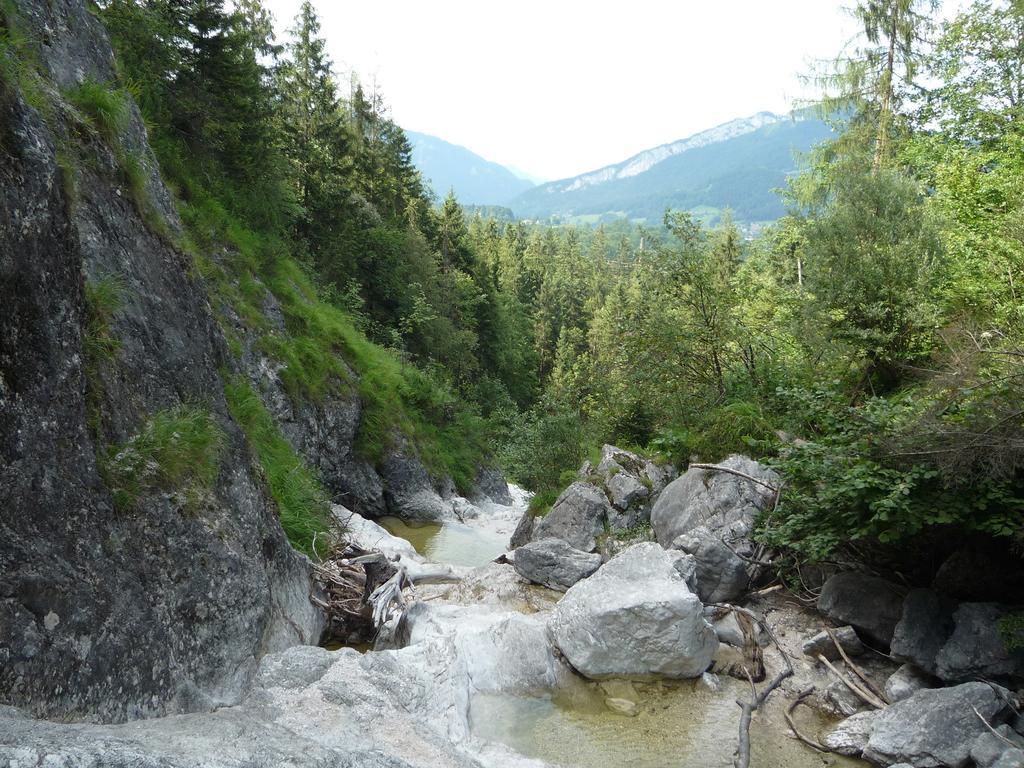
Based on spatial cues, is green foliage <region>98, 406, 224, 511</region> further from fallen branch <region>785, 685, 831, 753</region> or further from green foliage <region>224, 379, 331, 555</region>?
fallen branch <region>785, 685, 831, 753</region>

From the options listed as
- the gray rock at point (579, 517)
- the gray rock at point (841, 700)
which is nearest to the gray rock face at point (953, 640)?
the gray rock at point (841, 700)

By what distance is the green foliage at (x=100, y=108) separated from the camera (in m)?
7.18

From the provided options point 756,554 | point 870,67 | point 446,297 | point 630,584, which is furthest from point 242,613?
point 446,297

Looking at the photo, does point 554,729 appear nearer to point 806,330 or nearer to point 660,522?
point 660,522

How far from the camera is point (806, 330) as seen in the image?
12.1m

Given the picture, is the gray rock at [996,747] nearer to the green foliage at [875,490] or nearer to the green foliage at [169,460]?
the green foliage at [875,490]

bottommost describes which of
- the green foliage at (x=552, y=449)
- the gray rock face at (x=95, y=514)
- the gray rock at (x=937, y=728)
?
the green foliage at (x=552, y=449)

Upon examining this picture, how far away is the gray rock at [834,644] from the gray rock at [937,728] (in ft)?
5.18

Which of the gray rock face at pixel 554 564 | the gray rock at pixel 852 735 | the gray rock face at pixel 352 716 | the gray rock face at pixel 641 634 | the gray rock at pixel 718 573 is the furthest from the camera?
the gray rock face at pixel 554 564

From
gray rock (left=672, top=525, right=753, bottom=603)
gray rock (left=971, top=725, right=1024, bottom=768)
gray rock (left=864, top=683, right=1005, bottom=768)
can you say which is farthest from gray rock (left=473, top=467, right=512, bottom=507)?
gray rock (left=971, top=725, right=1024, bottom=768)

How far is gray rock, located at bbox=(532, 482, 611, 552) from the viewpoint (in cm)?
1199

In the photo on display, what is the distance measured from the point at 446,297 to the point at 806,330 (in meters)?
27.6

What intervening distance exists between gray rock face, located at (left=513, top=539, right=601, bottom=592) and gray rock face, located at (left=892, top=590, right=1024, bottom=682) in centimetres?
471

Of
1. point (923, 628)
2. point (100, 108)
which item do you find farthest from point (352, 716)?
point (100, 108)
